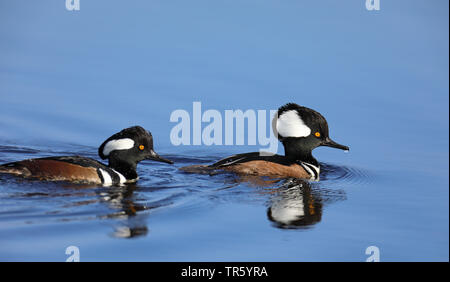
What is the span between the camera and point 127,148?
12.0m

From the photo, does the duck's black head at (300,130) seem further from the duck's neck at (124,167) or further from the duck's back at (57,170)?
the duck's back at (57,170)

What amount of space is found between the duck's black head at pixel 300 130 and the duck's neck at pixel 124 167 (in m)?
2.60

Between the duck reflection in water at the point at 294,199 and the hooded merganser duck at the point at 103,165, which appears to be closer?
the duck reflection in water at the point at 294,199

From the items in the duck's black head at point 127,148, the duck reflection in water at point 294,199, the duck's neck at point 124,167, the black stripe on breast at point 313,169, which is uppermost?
the duck's black head at point 127,148

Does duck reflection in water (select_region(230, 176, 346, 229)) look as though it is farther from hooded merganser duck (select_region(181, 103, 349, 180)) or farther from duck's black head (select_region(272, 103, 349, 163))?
duck's black head (select_region(272, 103, 349, 163))

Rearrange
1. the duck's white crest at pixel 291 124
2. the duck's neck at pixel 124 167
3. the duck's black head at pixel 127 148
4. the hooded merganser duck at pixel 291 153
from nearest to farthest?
the duck's black head at pixel 127 148 → the duck's neck at pixel 124 167 → the hooded merganser duck at pixel 291 153 → the duck's white crest at pixel 291 124

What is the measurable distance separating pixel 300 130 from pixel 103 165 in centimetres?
338

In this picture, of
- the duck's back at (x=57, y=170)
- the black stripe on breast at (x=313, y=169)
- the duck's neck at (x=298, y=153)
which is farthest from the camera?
the duck's neck at (x=298, y=153)

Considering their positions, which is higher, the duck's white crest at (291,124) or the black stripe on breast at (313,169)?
the duck's white crest at (291,124)

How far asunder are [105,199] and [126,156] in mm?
1389

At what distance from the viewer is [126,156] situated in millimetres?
12000

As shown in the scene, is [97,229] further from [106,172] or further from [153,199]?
[106,172]

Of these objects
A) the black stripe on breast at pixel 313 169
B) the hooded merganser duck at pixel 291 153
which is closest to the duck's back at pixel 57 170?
the hooded merganser duck at pixel 291 153

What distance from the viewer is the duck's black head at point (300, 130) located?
12.9 m
